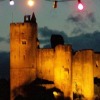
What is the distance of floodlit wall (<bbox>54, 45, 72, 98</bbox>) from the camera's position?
46.4 metres

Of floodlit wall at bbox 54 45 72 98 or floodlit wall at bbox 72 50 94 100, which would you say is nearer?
floodlit wall at bbox 72 50 94 100

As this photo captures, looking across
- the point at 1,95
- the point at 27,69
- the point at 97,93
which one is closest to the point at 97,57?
the point at 97,93

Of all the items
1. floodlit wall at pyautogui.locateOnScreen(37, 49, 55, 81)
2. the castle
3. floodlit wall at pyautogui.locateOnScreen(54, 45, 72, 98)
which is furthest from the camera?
floodlit wall at pyautogui.locateOnScreen(37, 49, 55, 81)

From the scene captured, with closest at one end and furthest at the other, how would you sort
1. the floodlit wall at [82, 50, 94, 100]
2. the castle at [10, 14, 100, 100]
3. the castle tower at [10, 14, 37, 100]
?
the floodlit wall at [82, 50, 94, 100] → the castle at [10, 14, 100, 100] → the castle tower at [10, 14, 37, 100]

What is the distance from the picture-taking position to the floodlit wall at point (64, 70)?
4638 centimetres

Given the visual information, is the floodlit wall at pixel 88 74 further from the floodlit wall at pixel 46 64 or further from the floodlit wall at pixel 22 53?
the floodlit wall at pixel 22 53

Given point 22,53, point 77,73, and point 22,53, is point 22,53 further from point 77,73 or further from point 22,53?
point 77,73

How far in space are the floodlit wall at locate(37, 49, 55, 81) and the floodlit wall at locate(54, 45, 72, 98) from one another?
1398mm

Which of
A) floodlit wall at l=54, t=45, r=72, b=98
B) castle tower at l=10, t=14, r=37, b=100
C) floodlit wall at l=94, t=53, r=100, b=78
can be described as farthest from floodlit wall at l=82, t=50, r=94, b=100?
castle tower at l=10, t=14, r=37, b=100

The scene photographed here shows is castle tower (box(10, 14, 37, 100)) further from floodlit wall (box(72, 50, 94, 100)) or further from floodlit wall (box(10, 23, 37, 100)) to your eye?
floodlit wall (box(72, 50, 94, 100))

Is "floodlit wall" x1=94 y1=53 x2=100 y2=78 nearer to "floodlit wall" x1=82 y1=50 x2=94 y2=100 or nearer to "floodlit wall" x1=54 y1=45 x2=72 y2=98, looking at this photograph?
"floodlit wall" x1=82 y1=50 x2=94 y2=100

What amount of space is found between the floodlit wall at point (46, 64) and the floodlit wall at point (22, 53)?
1.70 feet

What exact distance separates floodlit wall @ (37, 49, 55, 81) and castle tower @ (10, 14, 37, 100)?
1.70ft

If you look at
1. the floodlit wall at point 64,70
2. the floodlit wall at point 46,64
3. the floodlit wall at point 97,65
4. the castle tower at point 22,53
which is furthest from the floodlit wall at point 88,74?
the castle tower at point 22,53
